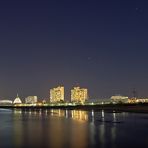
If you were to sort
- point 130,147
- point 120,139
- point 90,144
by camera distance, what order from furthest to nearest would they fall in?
point 120,139, point 90,144, point 130,147

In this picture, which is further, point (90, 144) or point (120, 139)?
point (120, 139)

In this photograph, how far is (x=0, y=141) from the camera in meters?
38.5

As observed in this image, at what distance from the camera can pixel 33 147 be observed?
3259 cm

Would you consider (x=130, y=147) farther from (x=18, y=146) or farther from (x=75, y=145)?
(x=18, y=146)

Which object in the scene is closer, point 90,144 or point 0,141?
point 90,144

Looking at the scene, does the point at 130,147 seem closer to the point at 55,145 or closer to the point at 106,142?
the point at 106,142

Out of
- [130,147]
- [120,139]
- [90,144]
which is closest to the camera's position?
[130,147]

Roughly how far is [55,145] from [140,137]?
10736mm

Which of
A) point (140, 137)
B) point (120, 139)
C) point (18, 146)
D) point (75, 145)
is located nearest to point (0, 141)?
point (18, 146)

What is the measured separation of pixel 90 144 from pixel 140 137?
7.80 meters

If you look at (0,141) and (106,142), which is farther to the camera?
(0,141)

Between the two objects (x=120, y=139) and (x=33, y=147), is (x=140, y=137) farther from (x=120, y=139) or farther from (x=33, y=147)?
(x=33, y=147)

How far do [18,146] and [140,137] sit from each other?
14.0 m

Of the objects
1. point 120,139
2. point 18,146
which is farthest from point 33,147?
point 120,139
